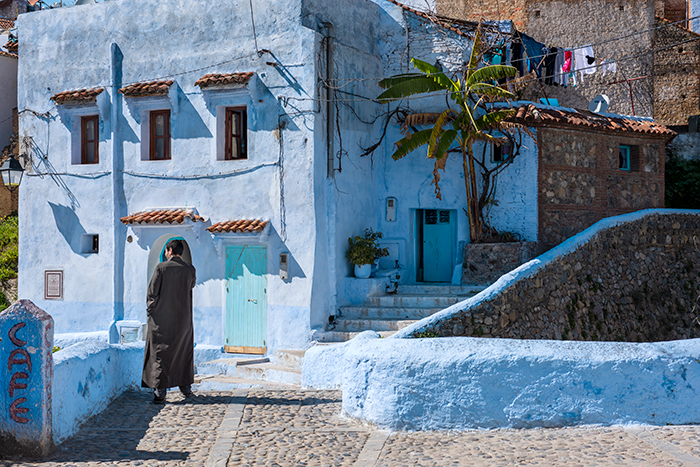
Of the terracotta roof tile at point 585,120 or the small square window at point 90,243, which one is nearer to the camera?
the terracotta roof tile at point 585,120

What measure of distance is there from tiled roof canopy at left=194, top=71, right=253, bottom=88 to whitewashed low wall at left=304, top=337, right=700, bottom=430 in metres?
8.39

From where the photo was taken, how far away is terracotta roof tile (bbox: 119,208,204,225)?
1377 cm

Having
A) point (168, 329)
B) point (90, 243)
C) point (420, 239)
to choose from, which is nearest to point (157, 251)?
point (90, 243)

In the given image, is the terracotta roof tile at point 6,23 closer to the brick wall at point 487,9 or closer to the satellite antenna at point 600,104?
the brick wall at point 487,9

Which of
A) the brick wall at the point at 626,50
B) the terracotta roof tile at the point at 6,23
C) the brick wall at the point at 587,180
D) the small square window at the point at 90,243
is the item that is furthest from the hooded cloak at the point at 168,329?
the terracotta roof tile at the point at 6,23

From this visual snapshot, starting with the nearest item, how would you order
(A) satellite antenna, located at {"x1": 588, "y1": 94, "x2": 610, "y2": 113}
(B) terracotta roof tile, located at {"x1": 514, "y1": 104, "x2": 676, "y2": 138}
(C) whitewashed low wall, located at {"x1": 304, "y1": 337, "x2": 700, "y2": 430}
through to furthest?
(C) whitewashed low wall, located at {"x1": 304, "y1": 337, "x2": 700, "y2": 430} → (B) terracotta roof tile, located at {"x1": 514, "y1": 104, "x2": 676, "y2": 138} → (A) satellite antenna, located at {"x1": 588, "y1": 94, "x2": 610, "y2": 113}

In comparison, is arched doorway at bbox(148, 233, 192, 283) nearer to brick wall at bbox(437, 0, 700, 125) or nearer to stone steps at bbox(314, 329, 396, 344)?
stone steps at bbox(314, 329, 396, 344)

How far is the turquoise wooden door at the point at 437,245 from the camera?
15297mm

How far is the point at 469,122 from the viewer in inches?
543

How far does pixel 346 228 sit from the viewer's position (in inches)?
547

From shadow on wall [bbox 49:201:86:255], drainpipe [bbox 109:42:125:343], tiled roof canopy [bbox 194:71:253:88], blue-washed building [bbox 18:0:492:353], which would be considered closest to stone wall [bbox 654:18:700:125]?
blue-washed building [bbox 18:0:492:353]

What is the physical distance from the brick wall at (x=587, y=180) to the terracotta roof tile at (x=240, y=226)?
574cm

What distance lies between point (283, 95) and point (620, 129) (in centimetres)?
756

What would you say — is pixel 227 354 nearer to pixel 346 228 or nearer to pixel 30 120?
pixel 346 228
